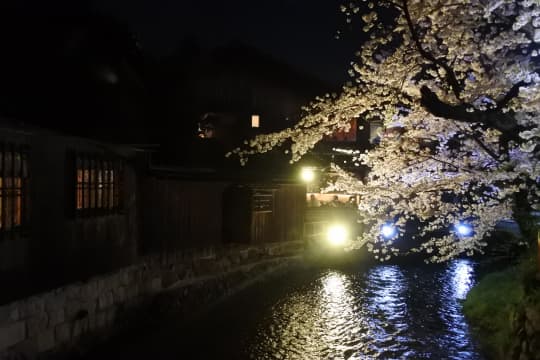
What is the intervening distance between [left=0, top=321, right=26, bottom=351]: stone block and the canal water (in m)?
3.02

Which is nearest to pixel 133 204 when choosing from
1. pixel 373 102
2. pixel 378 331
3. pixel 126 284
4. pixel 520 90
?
pixel 126 284

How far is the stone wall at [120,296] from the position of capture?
8648 mm

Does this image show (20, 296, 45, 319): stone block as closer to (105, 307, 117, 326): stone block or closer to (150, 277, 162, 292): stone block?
(105, 307, 117, 326): stone block

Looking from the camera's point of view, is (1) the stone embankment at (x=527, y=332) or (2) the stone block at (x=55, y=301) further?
(2) the stone block at (x=55, y=301)

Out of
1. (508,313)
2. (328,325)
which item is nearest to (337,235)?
(328,325)

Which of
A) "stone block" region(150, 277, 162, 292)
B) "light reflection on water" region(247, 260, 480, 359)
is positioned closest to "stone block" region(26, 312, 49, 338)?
"stone block" region(150, 277, 162, 292)

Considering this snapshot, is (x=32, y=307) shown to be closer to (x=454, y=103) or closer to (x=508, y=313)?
(x=454, y=103)

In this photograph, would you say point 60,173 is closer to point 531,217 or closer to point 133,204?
point 133,204

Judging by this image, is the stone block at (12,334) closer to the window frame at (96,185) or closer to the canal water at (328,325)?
the window frame at (96,185)

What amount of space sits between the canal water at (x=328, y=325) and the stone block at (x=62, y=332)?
1.63 m

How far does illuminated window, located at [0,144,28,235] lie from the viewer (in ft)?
26.9

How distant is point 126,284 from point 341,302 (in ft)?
26.0

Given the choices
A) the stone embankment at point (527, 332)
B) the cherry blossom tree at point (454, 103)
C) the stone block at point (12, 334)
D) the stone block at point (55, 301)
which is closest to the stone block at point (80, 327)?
the stone block at point (55, 301)

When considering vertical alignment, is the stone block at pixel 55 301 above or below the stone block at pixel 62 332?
above
